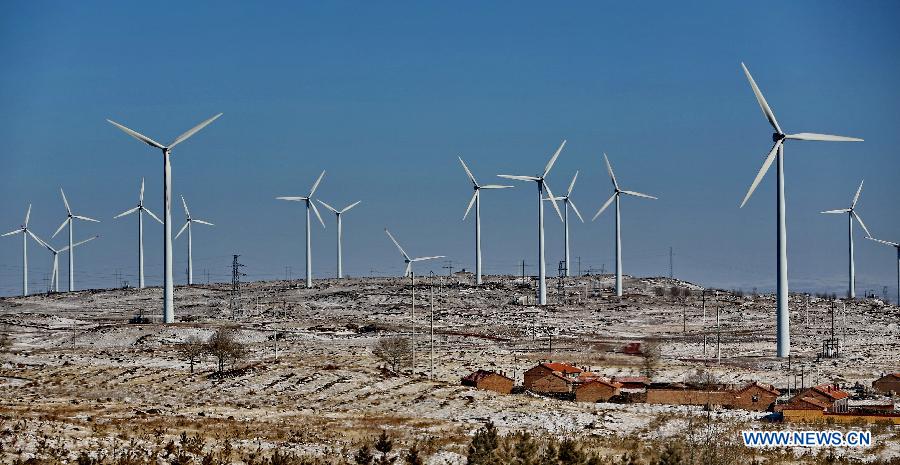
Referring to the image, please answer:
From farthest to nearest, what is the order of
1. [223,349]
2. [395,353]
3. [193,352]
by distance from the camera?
1. [193,352]
2. [395,353]
3. [223,349]

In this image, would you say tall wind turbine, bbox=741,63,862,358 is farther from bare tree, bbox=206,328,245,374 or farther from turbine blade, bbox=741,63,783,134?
bare tree, bbox=206,328,245,374

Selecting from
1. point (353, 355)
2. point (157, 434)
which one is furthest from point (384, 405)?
point (353, 355)

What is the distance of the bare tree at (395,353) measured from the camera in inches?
4151

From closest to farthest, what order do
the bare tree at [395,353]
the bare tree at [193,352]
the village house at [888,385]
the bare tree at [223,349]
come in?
1. the village house at [888,385]
2. the bare tree at [223,349]
3. the bare tree at [395,353]
4. the bare tree at [193,352]

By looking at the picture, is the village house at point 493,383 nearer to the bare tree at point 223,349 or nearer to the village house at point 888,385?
the bare tree at point 223,349

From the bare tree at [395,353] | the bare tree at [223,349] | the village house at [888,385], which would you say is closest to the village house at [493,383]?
the bare tree at [395,353]

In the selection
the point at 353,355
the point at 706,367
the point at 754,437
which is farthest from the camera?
the point at 353,355

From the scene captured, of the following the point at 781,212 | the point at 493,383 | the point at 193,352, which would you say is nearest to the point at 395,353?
the point at 493,383

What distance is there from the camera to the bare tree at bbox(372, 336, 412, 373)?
105438mm

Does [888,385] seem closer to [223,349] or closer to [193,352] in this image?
[223,349]

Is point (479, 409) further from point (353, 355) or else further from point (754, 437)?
point (353, 355)

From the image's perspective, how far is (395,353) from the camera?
105m

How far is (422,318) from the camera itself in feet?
555

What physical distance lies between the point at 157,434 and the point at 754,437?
91.9ft
